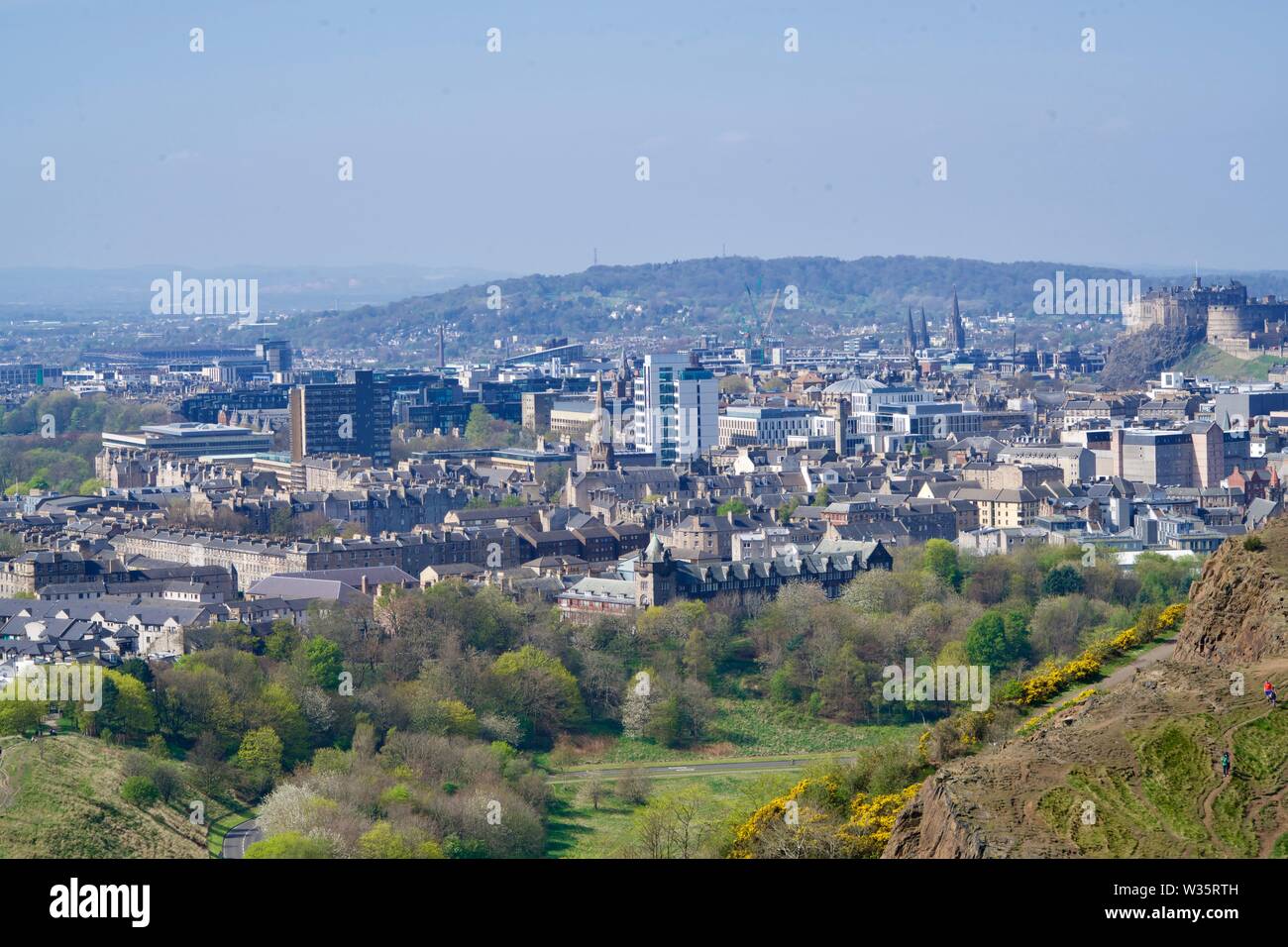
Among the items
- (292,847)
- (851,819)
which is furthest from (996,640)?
(851,819)

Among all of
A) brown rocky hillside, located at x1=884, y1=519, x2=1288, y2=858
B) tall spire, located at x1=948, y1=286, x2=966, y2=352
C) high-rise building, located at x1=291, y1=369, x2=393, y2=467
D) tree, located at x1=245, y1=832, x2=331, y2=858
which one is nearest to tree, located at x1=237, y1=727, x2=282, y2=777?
tree, located at x1=245, y1=832, x2=331, y2=858

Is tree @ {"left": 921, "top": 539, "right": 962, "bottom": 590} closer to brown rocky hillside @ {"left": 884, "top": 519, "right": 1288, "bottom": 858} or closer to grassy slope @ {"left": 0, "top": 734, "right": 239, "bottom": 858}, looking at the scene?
grassy slope @ {"left": 0, "top": 734, "right": 239, "bottom": 858}

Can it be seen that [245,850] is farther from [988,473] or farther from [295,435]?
[295,435]

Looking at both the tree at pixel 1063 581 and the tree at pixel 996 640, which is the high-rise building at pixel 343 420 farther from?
the tree at pixel 996 640

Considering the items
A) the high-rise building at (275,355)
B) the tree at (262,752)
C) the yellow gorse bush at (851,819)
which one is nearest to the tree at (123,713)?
the tree at (262,752)

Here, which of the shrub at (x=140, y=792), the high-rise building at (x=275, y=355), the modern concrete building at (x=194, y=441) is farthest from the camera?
the high-rise building at (x=275, y=355)

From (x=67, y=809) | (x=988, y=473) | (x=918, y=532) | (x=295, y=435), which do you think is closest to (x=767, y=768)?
(x=67, y=809)

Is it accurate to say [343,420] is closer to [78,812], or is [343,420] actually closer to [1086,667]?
[78,812]
